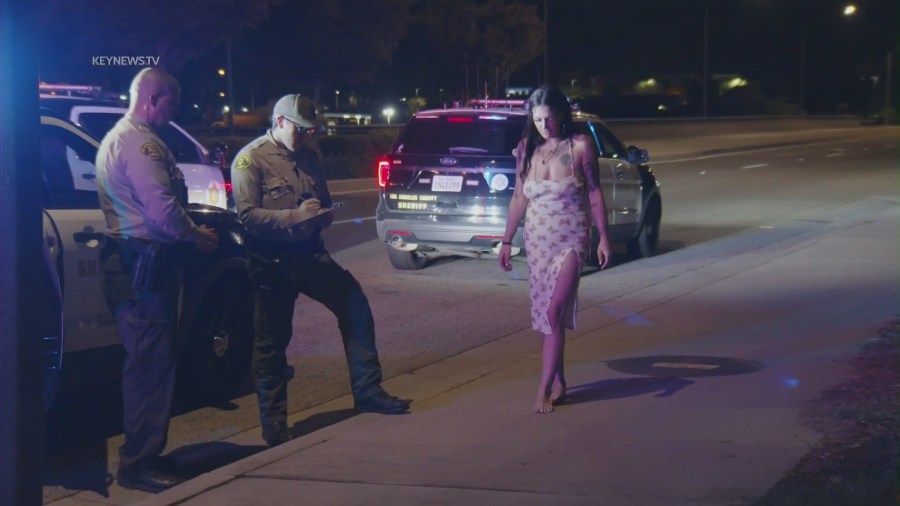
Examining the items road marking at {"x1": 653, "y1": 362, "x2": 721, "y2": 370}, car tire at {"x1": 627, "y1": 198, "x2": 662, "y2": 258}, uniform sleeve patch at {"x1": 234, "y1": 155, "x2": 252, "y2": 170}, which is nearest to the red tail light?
car tire at {"x1": 627, "y1": 198, "x2": 662, "y2": 258}

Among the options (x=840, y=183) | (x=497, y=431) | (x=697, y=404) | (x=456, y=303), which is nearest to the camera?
(x=497, y=431)

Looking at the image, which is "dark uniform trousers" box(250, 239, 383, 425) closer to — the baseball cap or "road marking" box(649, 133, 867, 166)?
the baseball cap

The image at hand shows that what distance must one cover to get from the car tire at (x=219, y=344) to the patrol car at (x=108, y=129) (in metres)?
1.70

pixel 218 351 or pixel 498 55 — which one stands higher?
pixel 498 55

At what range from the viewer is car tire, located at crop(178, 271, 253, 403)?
293 inches

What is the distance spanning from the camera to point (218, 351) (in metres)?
7.68

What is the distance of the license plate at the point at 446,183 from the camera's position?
39.8 ft

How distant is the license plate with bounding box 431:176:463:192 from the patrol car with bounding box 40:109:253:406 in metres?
4.57

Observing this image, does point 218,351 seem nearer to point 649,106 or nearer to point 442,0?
point 442,0

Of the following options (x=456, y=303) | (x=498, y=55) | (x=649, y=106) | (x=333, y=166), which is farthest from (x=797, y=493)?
(x=649, y=106)

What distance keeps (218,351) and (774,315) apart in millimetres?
4775

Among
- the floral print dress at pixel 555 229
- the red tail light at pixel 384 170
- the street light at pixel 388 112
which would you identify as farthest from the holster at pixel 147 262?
the street light at pixel 388 112

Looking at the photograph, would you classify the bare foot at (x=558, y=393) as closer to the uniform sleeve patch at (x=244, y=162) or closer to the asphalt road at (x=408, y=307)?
the asphalt road at (x=408, y=307)

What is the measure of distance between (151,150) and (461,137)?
21.8 feet
